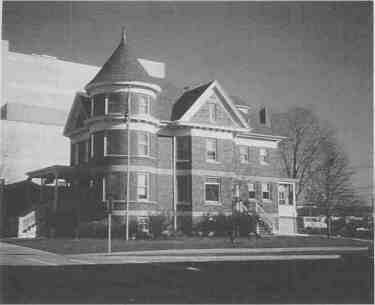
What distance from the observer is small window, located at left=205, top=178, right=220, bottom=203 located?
32784 mm

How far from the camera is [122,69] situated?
100ft

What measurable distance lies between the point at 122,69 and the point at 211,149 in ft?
25.2

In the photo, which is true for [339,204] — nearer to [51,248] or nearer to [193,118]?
[193,118]

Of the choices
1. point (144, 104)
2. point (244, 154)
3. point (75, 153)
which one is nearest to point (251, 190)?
point (244, 154)

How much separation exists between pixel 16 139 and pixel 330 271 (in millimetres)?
29843

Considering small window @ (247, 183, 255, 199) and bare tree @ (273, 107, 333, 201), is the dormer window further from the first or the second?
small window @ (247, 183, 255, 199)

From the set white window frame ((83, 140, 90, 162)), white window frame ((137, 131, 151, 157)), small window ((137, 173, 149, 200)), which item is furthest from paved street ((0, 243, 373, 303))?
white window frame ((83, 140, 90, 162))

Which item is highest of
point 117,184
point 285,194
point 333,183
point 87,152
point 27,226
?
point 87,152

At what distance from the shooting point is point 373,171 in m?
18.0

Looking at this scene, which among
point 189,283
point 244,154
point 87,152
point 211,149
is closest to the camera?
point 189,283

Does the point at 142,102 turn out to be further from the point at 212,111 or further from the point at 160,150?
the point at 212,111

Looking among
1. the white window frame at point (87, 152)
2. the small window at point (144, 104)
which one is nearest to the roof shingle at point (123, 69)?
the small window at point (144, 104)

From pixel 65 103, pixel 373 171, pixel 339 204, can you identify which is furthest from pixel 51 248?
pixel 65 103

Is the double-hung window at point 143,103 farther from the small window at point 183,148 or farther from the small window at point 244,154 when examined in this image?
the small window at point 244,154
